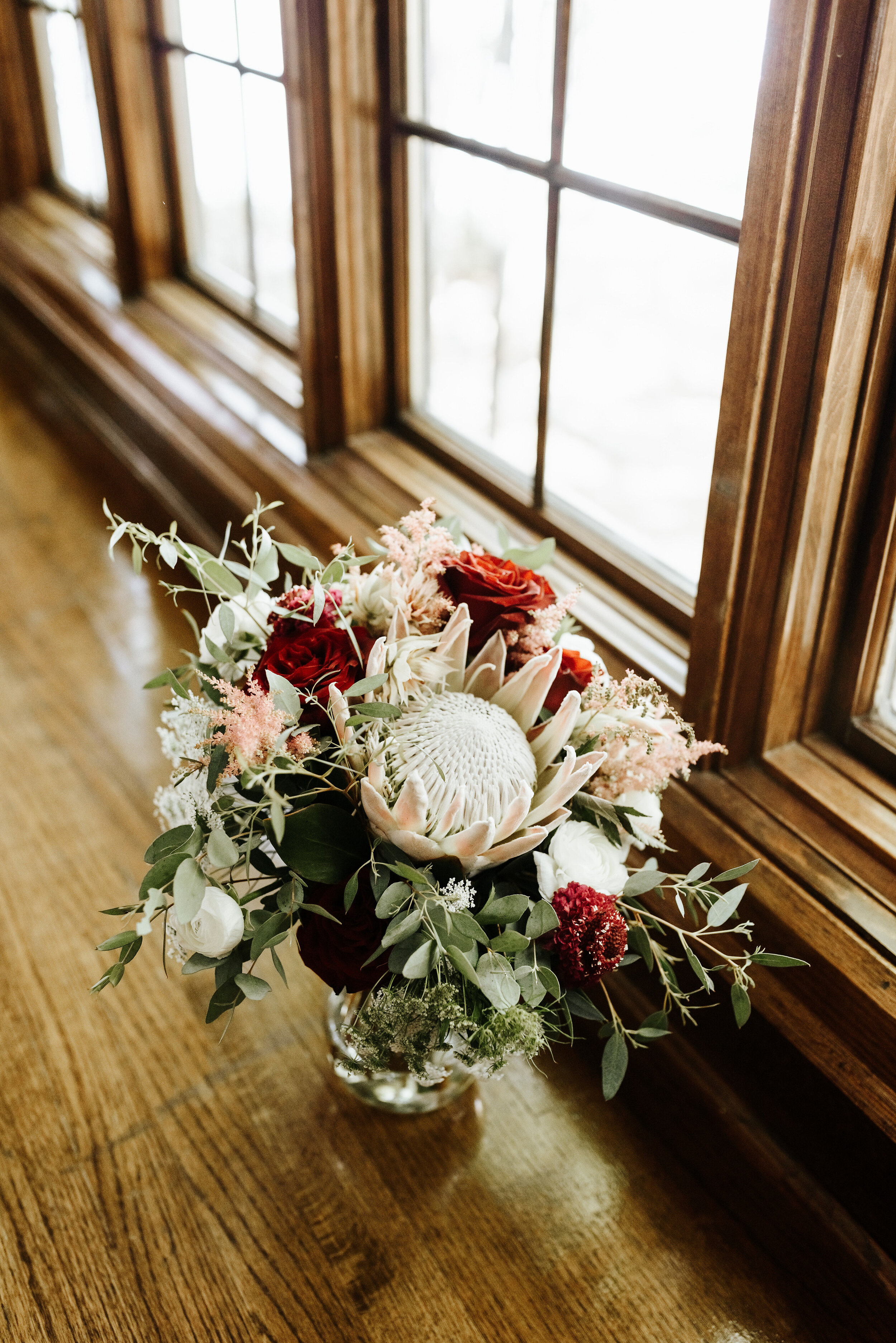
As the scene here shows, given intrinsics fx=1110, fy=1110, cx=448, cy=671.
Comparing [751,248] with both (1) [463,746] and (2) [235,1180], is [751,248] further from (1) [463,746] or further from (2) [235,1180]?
(2) [235,1180]

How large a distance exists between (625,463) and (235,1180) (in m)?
→ 0.75

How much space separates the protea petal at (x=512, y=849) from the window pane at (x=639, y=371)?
1.19ft

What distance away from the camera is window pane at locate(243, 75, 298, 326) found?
62.2 inches

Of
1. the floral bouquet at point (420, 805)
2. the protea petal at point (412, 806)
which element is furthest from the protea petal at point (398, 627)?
the protea petal at point (412, 806)

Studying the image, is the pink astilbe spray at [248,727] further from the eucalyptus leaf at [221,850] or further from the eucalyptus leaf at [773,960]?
the eucalyptus leaf at [773,960]

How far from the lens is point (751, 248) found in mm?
762

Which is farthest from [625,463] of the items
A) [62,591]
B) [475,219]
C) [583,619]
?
[62,591]

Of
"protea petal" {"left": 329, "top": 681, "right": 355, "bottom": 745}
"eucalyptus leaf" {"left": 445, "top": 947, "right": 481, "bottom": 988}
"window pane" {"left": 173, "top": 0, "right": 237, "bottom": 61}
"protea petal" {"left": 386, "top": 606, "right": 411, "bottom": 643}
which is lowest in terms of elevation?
"eucalyptus leaf" {"left": 445, "top": 947, "right": 481, "bottom": 988}

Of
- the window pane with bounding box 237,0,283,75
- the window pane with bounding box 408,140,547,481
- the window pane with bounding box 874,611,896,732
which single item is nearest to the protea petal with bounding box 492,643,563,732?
the window pane with bounding box 874,611,896,732

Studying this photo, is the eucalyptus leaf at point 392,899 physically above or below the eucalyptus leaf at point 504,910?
above

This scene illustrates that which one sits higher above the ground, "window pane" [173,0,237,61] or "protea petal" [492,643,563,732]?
"window pane" [173,0,237,61]

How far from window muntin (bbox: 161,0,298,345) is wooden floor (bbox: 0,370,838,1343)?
35.0 inches

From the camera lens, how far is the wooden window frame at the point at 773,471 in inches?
28.6

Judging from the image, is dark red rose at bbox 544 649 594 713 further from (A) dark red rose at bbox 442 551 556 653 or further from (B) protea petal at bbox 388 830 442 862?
(B) protea petal at bbox 388 830 442 862
